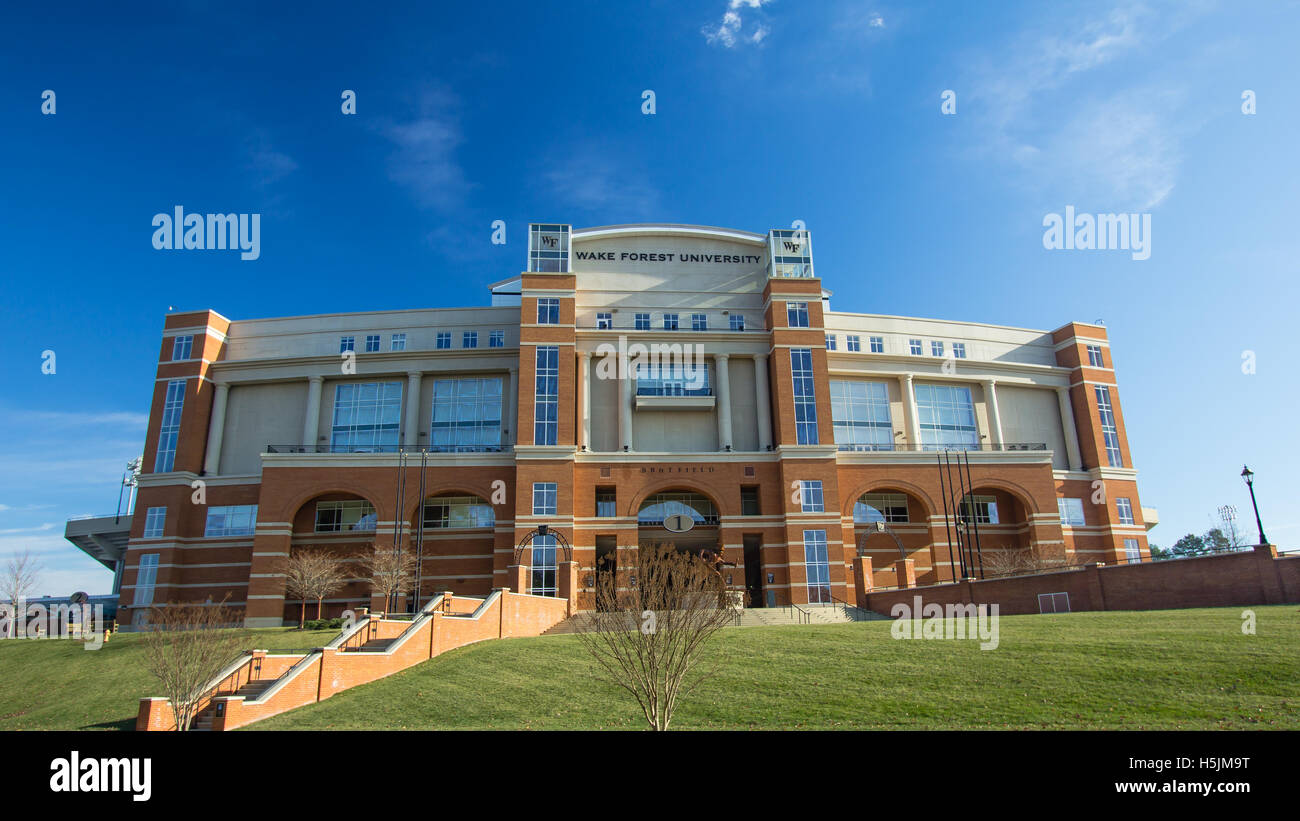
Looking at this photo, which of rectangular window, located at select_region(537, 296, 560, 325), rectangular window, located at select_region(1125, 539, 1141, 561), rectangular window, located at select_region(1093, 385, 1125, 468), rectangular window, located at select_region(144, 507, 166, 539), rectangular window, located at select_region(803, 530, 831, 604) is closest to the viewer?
rectangular window, located at select_region(803, 530, 831, 604)

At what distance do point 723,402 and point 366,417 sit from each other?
22.8 meters

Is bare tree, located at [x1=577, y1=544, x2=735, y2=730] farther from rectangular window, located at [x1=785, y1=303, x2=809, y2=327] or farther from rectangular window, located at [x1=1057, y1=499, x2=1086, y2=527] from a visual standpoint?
rectangular window, located at [x1=1057, y1=499, x2=1086, y2=527]

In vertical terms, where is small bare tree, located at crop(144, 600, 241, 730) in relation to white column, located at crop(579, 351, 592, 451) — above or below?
below

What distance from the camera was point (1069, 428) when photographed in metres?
53.6

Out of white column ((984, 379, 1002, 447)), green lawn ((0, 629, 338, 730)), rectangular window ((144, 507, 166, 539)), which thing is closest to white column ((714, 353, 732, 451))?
white column ((984, 379, 1002, 447))

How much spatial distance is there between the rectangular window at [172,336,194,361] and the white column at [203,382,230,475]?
2832mm

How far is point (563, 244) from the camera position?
49.2 m

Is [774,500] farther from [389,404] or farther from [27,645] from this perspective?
[27,645]

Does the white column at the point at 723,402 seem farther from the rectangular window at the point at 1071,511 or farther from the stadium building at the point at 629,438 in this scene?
the rectangular window at the point at 1071,511

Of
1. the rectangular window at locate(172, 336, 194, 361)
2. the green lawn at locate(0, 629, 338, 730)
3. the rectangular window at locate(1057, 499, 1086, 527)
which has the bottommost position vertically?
the green lawn at locate(0, 629, 338, 730)

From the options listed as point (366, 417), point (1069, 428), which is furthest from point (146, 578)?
point (1069, 428)

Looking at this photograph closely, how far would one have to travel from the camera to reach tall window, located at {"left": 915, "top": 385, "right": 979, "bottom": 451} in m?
52.1

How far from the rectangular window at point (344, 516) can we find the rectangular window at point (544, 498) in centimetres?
1035
